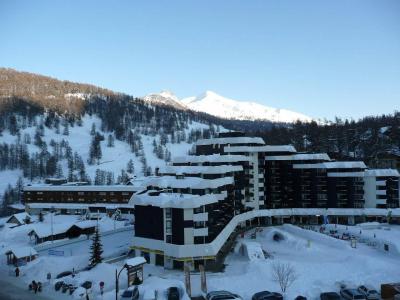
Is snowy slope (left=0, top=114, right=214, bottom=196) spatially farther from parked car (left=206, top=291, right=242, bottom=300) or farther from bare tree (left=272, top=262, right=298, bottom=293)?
parked car (left=206, top=291, right=242, bottom=300)

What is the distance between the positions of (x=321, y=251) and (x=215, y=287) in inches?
805

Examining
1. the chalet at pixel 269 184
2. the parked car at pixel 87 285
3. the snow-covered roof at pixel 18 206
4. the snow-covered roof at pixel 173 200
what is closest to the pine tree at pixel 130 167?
the snow-covered roof at pixel 18 206

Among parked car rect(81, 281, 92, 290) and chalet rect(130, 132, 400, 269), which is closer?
parked car rect(81, 281, 92, 290)

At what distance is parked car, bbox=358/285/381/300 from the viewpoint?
3154 cm

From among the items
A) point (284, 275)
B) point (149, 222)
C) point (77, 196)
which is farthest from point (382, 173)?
point (77, 196)

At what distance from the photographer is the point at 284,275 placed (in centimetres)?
3572

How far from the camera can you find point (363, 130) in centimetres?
12225

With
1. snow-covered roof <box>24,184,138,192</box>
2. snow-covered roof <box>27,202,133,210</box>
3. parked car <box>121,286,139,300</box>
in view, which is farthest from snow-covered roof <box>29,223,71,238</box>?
parked car <box>121,286,139,300</box>

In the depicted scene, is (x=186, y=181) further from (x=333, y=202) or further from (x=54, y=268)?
(x=333, y=202)

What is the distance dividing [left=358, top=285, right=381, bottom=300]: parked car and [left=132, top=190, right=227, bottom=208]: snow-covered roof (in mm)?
18128

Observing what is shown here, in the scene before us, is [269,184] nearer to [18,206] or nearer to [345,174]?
[345,174]

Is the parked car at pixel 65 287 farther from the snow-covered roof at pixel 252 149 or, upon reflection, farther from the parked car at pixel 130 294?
the snow-covered roof at pixel 252 149

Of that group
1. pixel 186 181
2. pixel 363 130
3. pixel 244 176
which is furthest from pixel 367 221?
pixel 363 130

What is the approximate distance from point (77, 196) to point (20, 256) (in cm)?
4516
